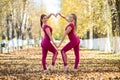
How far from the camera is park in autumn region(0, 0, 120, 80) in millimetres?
17797

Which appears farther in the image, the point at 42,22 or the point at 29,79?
the point at 42,22

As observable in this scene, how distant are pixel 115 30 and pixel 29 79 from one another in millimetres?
26374

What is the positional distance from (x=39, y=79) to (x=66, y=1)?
227 feet

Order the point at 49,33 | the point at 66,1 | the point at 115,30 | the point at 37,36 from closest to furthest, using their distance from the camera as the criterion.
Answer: the point at 49,33 → the point at 115,30 → the point at 66,1 → the point at 37,36

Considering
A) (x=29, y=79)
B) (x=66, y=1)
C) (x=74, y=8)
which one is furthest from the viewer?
(x=66, y=1)

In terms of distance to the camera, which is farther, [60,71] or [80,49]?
[80,49]

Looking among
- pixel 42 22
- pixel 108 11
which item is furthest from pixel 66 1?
pixel 42 22

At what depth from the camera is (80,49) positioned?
215ft

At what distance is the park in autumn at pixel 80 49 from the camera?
58.4 feet

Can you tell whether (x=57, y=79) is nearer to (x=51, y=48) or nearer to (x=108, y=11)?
(x=51, y=48)

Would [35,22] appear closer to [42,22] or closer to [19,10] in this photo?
[19,10]

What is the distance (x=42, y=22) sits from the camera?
1827 centimetres

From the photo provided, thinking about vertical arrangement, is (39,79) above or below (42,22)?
below

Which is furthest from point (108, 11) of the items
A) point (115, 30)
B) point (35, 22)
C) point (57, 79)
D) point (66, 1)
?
point (35, 22)
